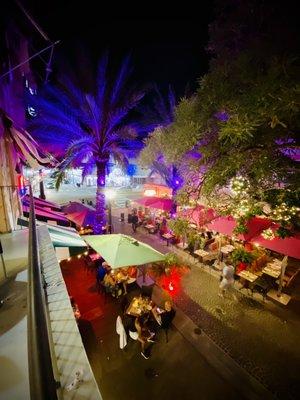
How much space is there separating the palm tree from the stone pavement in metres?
9.06

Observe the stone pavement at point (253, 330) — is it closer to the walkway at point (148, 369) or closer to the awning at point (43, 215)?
the walkway at point (148, 369)

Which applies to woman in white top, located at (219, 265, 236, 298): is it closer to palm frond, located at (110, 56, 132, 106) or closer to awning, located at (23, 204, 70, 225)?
awning, located at (23, 204, 70, 225)

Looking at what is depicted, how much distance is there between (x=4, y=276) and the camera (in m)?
5.58

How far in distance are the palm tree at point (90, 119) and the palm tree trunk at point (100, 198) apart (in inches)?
2.9

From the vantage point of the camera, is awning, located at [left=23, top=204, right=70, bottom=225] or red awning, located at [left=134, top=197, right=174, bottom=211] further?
red awning, located at [left=134, top=197, right=174, bottom=211]

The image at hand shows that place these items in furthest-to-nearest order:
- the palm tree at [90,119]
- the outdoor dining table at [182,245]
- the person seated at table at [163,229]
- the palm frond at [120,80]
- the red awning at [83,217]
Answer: the person seated at table at [163,229] < the outdoor dining table at [182,245] < the red awning at [83,217] < the palm tree at [90,119] < the palm frond at [120,80]

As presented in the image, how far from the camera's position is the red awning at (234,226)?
10.9m

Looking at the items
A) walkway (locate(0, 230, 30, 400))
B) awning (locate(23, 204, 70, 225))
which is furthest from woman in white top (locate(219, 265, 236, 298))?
awning (locate(23, 204, 70, 225))

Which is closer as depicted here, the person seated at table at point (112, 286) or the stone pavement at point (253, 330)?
the stone pavement at point (253, 330)

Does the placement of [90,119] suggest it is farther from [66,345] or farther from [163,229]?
[66,345]

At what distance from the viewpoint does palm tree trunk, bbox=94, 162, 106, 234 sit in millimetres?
14953

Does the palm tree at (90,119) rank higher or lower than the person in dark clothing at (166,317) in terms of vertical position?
higher

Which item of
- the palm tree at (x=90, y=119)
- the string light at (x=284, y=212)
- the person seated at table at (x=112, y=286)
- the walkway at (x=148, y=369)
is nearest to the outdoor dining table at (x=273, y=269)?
the string light at (x=284, y=212)

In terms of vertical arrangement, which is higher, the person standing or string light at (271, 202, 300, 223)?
string light at (271, 202, 300, 223)
